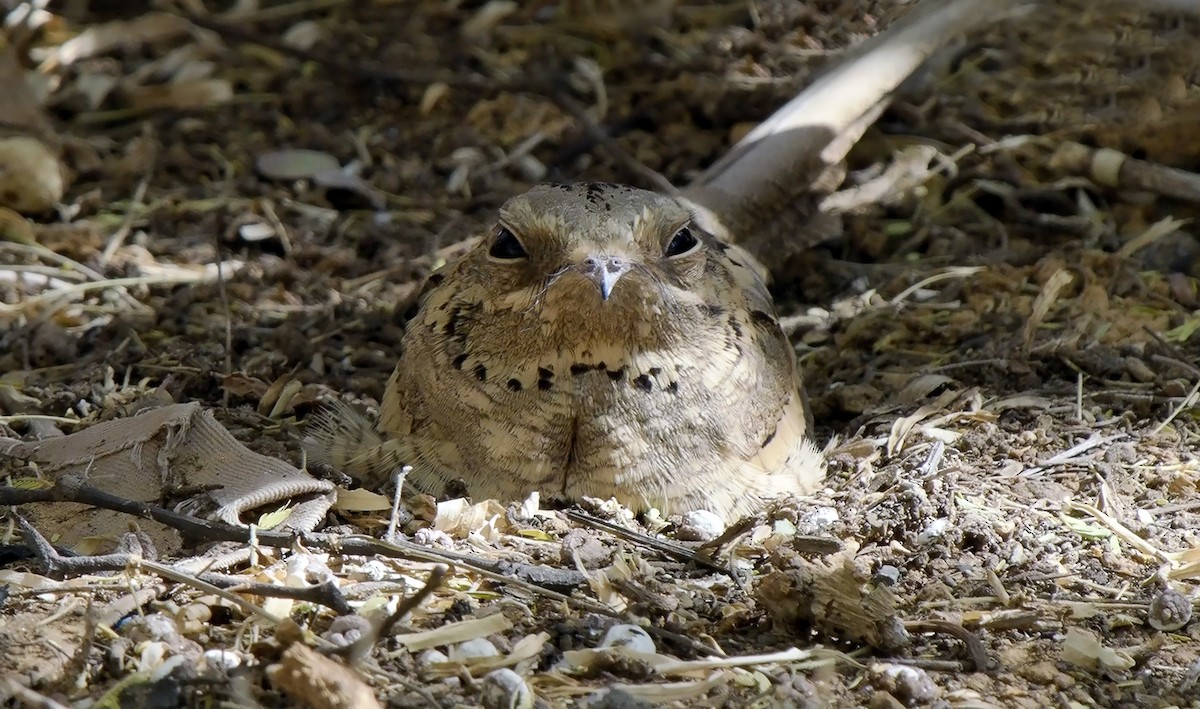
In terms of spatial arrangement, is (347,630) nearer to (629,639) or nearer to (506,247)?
(629,639)

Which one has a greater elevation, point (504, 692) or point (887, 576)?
point (504, 692)

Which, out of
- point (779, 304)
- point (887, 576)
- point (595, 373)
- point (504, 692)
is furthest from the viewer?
point (779, 304)

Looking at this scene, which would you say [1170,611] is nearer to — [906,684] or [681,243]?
[906,684]

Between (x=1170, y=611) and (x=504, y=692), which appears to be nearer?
(x=504, y=692)

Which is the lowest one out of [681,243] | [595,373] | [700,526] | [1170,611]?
[700,526]

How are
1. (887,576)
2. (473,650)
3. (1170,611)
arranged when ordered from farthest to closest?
(887,576) < (1170,611) < (473,650)

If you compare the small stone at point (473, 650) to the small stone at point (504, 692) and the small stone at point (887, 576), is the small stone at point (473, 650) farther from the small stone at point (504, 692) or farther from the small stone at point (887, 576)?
the small stone at point (887, 576)

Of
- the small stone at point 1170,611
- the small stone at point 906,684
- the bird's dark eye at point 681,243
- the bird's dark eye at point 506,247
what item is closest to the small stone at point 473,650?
the small stone at point 906,684

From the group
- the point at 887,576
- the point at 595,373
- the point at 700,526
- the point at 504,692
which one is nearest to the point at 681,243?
the point at 595,373
